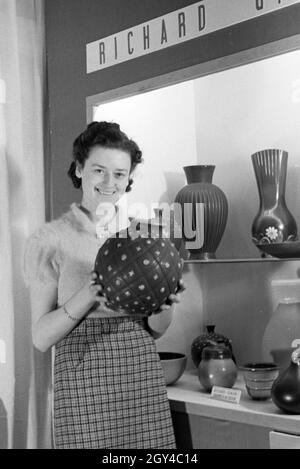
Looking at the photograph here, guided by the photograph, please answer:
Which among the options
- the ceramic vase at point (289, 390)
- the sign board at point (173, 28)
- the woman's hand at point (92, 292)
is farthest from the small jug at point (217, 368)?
the sign board at point (173, 28)

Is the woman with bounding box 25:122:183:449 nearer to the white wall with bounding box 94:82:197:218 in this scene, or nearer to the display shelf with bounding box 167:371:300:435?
the display shelf with bounding box 167:371:300:435

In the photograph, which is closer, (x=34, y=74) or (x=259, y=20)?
(x=259, y=20)

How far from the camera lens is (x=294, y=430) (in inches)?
61.3

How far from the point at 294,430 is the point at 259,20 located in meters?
1.04

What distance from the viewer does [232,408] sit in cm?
171

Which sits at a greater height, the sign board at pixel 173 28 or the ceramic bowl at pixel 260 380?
the sign board at pixel 173 28

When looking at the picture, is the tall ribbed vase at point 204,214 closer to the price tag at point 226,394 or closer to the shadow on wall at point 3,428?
the price tag at point 226,394

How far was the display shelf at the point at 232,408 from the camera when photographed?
1.59 meters

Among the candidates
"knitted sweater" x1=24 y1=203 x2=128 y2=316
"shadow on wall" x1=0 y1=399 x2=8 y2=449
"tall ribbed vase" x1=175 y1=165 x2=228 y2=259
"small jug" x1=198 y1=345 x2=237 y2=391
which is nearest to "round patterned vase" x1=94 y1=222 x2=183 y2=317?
"knitted sweater" x1=24 y1=203 x2=128 y2=316

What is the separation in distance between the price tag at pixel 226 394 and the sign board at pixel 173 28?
3.26 ft

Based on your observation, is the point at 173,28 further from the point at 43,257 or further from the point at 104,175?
the point at 43,257

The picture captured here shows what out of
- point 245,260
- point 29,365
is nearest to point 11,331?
point 29,365

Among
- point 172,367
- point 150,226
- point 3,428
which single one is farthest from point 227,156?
point 3,428
